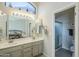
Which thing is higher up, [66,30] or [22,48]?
[66,30]

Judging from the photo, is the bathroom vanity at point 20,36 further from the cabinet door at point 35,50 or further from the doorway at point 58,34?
the doorway at point 58,34

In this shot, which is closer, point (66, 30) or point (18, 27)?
point (18, 27)

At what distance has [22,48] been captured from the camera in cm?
171

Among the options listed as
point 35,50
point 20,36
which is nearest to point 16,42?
point 20,36

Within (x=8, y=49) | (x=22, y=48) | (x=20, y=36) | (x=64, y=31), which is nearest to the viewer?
(x=8, y=49)

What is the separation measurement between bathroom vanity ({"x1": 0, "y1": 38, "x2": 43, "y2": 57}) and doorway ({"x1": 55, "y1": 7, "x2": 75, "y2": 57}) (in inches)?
14.1

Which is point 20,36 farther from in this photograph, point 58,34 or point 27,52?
point 58,34

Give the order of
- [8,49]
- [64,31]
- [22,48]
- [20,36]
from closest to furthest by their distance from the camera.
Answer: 1. [8,49]
2. [22,48]
3. [20,36]
4. [64,31]

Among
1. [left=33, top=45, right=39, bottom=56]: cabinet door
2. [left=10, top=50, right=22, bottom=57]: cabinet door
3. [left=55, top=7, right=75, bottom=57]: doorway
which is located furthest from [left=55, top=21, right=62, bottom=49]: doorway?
[left=10, top=50, right=22, bottom=57]: cabinet door

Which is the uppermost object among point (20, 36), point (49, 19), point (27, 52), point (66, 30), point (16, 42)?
point (49, 19)

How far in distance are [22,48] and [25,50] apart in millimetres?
65

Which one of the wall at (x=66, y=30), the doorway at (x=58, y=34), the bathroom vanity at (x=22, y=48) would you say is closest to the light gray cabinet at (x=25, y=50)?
the bathroom vanity at (x=22, y=48)

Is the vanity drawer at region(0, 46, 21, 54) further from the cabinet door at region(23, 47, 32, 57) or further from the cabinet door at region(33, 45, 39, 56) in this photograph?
the cabinet door at region(33, 45, 39, 56)

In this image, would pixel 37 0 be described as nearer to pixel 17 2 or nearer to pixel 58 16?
pixel 17 2
